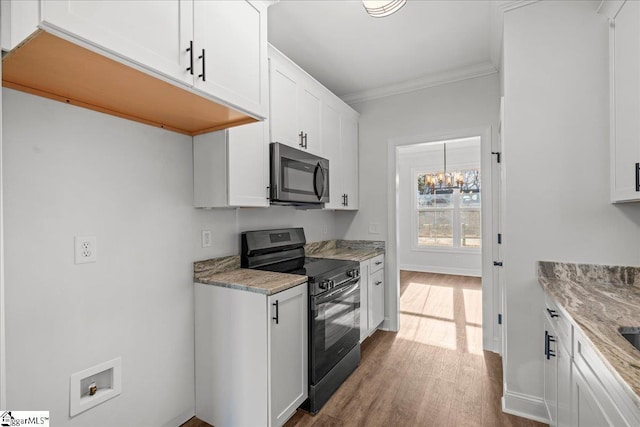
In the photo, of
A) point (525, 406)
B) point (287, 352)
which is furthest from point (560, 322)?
point (287, 352)

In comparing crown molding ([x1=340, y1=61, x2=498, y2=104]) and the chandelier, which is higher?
crown molding ([x1=340, y1=61, x2=498, y2=104])

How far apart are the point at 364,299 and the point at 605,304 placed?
1782 millimetres

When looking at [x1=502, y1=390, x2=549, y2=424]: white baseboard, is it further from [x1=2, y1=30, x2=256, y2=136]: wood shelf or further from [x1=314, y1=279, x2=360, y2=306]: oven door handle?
[x1=2, y1=30, x2=256, y2=136]: wood shelf

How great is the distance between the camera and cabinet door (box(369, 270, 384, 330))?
3047mm

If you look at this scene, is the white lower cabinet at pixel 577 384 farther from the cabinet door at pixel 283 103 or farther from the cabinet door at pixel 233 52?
the cabinet door at pixel 283 103

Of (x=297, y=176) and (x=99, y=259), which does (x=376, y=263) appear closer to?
(x=297, y=176)

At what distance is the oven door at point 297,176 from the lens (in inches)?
84.3

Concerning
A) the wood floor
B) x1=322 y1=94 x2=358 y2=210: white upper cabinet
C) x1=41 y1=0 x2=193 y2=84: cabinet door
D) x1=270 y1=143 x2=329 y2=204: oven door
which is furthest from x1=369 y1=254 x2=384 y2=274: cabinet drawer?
x1=41 y1=0 x2=193 y2=84: cabinet door

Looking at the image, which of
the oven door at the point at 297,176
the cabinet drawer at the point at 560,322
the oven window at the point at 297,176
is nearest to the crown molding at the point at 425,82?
the oven door at the point at 297,176

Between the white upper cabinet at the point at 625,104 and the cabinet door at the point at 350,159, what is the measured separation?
2.08m

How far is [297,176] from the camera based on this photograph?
2.35 metres

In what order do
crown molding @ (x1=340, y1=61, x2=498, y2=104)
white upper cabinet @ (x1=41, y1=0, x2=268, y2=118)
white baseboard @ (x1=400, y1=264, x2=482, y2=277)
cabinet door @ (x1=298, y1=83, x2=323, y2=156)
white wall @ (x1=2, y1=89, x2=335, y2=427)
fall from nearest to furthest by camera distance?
1. white upper cabinet @ (x1=41, y1=0, x2=268, y2=118)
2. white wall @ (x1=2, y1=89, x2=335, y2=427)
3. cabinet door @ (x1=298, y1=83, x2=323, y2=156)
4. crown molding @ (x1=340, y1=61, x2=498, y2=104)
5. white baseboard @ (x1=400, y1=264, x2=482, y2=277)

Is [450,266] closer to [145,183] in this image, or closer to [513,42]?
[513,42]

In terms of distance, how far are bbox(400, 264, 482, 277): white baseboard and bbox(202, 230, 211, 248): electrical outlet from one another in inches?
218
